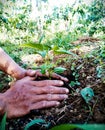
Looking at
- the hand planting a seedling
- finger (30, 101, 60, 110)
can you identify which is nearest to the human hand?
the hand planting a seedling

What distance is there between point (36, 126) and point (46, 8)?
9.25 meters

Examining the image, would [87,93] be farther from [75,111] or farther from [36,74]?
[36,74]

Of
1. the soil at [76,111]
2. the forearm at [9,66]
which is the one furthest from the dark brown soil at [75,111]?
the forearm at [9,66]

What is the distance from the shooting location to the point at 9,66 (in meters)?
2.07

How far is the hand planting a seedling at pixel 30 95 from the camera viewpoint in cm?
161

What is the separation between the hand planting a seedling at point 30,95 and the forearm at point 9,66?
0.17 metres

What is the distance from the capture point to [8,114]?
1.58 m

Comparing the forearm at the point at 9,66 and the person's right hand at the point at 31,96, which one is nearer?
the person's right hand at the point at 31,96

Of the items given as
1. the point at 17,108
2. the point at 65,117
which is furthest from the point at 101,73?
the point at 17,108

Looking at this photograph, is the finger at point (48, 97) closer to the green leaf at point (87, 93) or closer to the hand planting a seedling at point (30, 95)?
the hand planting a seedling at point (30, 95)

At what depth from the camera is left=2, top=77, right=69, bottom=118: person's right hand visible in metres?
1.62

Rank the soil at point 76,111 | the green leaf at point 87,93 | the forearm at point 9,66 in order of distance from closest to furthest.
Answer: the soil at point 76,111 → the green leaf at point 87,93 → the forearm at point 9,66

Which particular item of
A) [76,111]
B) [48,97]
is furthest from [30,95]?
[76,111]

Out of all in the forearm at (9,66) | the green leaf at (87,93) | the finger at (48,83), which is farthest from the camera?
the forearm at (9,66)
